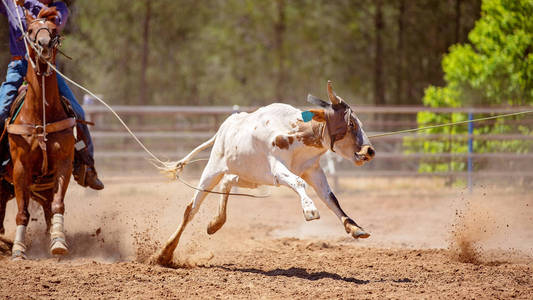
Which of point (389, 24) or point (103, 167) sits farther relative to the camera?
point (389, 24)

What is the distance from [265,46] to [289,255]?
736 inches

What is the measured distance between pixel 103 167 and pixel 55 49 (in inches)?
413

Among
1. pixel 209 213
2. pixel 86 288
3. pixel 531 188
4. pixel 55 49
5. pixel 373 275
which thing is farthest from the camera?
pixel 531 188

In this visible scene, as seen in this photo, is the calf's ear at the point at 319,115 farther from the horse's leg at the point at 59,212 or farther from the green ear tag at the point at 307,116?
the horse's leg at the point at 59,212

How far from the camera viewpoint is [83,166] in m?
7.13

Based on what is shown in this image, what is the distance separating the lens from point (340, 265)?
19.8 feet

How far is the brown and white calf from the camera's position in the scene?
5.69 metres

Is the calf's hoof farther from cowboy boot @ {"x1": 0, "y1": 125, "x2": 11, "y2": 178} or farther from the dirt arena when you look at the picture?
cowboy boot @ {"x1": 0, "y1": 125, "x2": 11, "y2": 178}

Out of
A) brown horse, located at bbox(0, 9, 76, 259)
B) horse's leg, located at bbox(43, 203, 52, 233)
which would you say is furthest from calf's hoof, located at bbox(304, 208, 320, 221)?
horse's leg, located at bbox(43, 203, 52, 233)

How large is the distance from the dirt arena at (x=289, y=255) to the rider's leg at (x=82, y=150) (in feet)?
2.06

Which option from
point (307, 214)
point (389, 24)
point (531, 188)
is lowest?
point (531, 188)

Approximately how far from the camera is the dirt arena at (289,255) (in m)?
4.89

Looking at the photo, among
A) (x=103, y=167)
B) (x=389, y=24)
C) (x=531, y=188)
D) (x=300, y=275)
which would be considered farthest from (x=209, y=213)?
(x=389, y=24)

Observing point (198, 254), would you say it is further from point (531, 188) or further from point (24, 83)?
point (531, 188)
